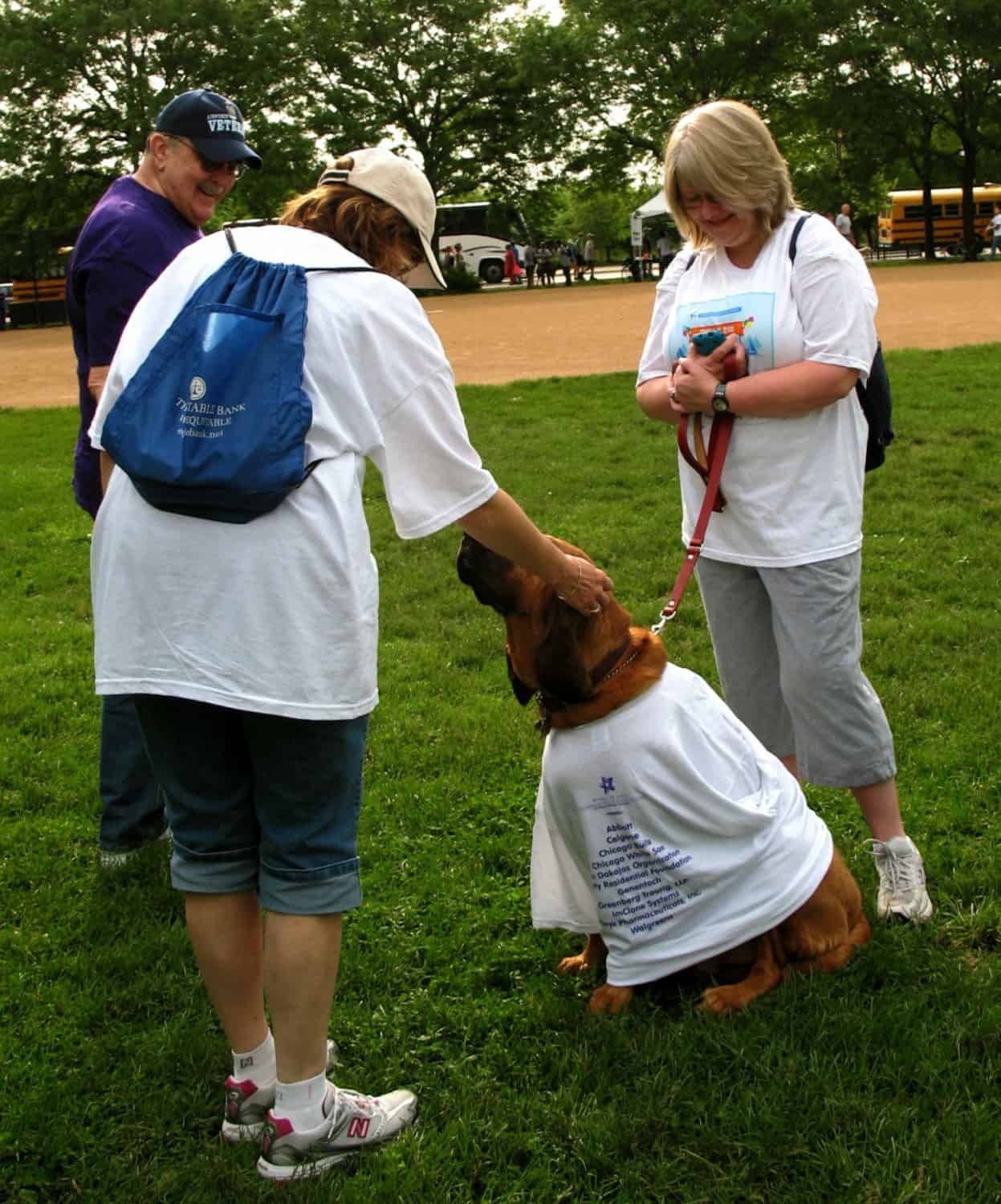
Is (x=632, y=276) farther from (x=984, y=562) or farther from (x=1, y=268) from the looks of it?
(x=984, y=562)

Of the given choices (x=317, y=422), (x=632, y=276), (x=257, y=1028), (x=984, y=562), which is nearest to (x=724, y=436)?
(x=317, y=422)

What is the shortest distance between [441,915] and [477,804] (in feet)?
2.29

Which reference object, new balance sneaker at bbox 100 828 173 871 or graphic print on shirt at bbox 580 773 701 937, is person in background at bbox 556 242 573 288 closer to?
new balance sneaker at bbox 100 828 173 871

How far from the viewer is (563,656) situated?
271 cm

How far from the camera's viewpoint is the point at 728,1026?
2838 mm

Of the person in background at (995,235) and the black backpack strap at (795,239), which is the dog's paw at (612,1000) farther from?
the person in background at (995,235)

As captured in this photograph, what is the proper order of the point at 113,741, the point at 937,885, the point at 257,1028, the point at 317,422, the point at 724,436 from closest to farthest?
the point at 317,422 → the point at 257,1028 → the point at 724,436 → the point at 937,885 → the point at 113,741

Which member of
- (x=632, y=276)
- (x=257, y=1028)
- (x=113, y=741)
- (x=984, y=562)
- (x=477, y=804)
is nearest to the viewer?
(x=257, y=1028)

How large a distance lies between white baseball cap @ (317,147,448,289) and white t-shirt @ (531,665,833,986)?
3.85 feet

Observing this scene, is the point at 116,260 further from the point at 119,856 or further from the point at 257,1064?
the point at 257,1064

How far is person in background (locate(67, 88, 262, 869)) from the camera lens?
11.0 feet

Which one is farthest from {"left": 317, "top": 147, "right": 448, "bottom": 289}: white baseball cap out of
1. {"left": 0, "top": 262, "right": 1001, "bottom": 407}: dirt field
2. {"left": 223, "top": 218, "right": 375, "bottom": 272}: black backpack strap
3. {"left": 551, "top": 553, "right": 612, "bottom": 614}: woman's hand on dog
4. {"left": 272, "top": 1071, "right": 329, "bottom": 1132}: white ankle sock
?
{"left": 0, "top": 262, "right": 1001, "bottom": 407}: dirt field

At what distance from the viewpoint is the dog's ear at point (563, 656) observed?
2.69 m

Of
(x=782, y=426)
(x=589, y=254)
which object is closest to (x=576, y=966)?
(x=782, y=426)
